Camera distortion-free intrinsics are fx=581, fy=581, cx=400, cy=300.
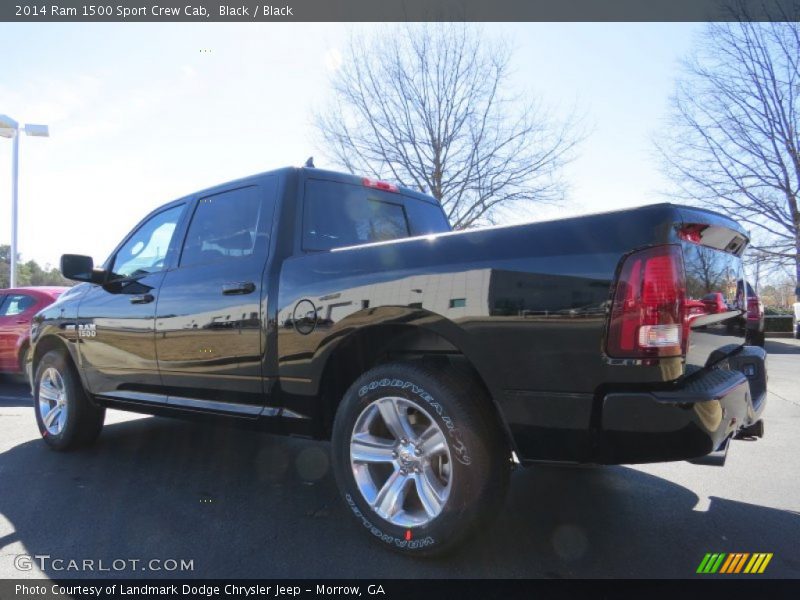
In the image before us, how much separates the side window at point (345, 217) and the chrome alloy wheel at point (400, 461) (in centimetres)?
114

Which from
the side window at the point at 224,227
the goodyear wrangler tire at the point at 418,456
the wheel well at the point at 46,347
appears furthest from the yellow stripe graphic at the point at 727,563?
the wheel well at the point at 46,347

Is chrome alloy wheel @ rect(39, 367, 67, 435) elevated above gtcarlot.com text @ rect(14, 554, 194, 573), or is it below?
above

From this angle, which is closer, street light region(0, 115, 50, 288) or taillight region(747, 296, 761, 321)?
taillight region(747, 296, 761, 321)

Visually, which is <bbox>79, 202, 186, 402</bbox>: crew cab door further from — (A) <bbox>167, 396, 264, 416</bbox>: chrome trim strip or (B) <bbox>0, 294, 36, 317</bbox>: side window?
(B) <bbox>0, 294, 36, 317</bbox>: side window

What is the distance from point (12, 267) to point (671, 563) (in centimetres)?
2159

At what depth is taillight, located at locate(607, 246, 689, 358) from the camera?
206 centimetres

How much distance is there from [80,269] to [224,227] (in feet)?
4.67

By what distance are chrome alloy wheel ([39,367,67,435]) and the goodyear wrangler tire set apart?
3.03m

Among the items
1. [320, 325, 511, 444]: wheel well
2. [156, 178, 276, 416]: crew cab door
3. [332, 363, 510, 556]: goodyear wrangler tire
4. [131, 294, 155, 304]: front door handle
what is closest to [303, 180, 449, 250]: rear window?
[156, 178, 276, 416]: crew cab door

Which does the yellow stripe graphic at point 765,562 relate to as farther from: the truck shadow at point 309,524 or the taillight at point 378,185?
the taillight at point 378,185

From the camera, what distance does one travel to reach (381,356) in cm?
296

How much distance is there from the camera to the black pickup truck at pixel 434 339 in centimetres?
211

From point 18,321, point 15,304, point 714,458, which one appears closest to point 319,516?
point 714,458
